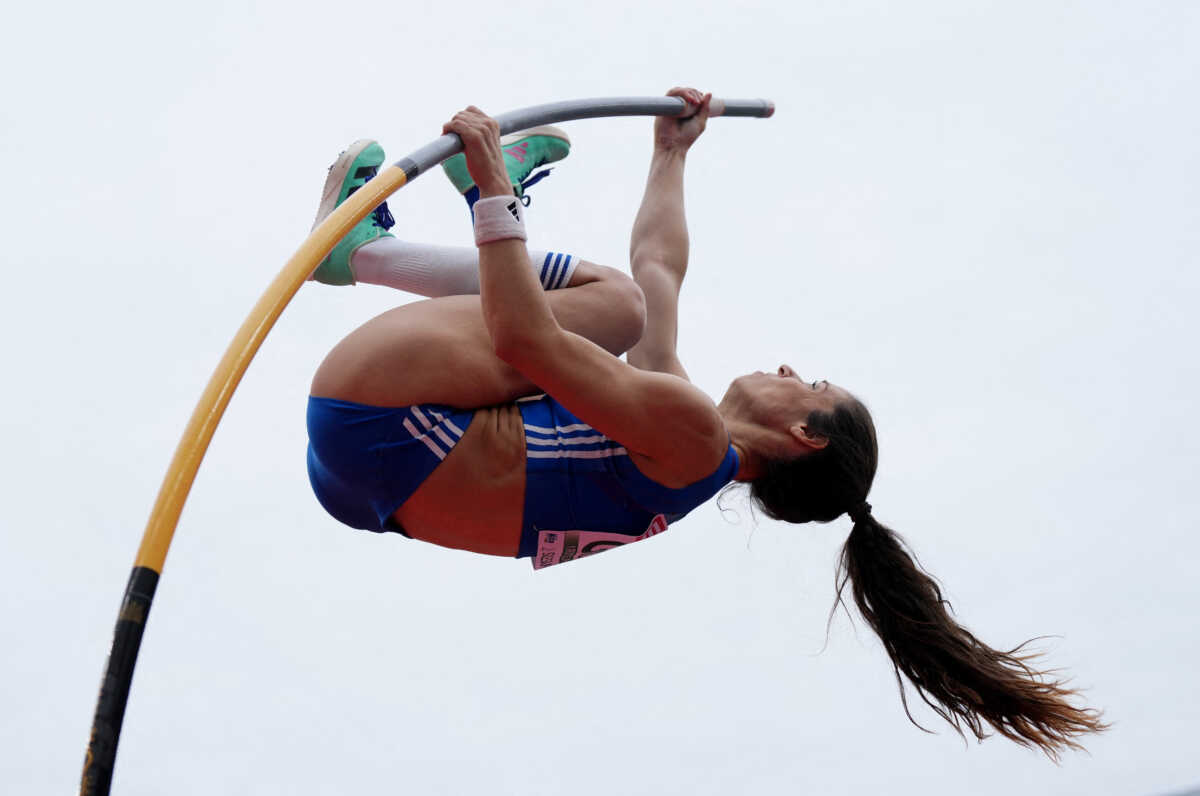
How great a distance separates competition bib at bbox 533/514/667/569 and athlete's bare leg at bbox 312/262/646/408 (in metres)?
0.34

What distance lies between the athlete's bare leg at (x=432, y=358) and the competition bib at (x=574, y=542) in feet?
1.10

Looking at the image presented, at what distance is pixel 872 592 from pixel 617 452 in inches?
34.7

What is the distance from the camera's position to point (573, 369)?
9.31 feet

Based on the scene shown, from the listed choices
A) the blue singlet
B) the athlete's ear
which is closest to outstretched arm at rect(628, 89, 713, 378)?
the athlete's ear

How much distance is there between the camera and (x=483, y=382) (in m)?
3.06

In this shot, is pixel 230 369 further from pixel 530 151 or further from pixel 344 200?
pixel 530 151

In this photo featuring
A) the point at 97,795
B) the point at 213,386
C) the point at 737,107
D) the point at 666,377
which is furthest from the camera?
the point at 737,107

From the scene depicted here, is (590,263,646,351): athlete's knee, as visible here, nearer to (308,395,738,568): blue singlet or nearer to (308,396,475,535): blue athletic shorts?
(308,395,738,568): blue singlet

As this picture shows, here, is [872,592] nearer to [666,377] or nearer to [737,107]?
[666,377]

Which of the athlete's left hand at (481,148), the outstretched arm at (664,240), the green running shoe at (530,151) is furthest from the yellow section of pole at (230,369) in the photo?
the outstretched arm at (664,240)

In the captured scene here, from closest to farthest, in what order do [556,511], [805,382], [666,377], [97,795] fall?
[97,795]
[666,377]
[556,511]
[805,382]

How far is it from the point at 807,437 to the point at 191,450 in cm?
145

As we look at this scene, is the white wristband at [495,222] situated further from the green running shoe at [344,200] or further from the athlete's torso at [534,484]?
the green running shoe at [344,200]

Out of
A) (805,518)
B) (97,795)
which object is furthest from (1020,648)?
(97,795)
